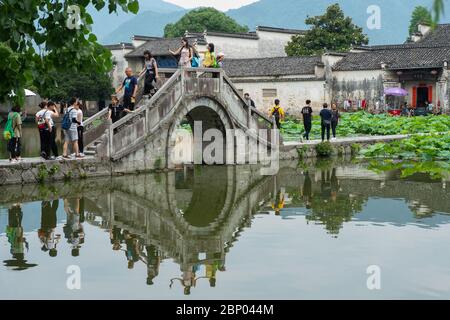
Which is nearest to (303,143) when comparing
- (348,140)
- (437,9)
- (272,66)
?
(348,140)

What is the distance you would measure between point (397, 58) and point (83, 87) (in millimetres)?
19745

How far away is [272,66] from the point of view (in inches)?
1943

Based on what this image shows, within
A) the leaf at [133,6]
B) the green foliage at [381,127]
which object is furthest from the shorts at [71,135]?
the green foliage at [381,127]

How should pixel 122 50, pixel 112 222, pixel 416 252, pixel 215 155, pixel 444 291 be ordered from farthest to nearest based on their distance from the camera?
pixel 122 50 → pixel 215 155 → pixel 112 222 → pixel 416 252 → pixel 444 291

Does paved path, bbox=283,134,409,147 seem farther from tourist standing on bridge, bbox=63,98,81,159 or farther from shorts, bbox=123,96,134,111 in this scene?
tourist standing on bridge, bbox=63,98,81,159

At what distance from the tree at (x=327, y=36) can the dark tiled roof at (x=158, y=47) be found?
896 cm

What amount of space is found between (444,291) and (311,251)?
265 cm

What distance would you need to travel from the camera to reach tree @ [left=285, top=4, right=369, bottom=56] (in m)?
58.4

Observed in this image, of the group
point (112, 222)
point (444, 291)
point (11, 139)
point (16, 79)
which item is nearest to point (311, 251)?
point (444, 291)

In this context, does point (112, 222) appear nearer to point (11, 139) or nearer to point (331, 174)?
point (11, 139)

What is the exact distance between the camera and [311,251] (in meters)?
11.6

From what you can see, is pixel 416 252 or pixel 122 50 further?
pixel 122 50

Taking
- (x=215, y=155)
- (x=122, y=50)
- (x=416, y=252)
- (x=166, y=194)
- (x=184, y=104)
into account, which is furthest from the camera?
(x=122, y=50)

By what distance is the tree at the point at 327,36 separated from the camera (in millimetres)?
58406
